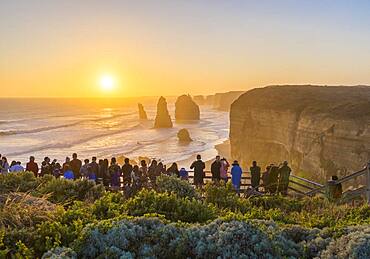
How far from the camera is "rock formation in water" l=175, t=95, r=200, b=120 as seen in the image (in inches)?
5684

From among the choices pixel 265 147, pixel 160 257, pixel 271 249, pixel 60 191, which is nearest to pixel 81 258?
pixel 160 257

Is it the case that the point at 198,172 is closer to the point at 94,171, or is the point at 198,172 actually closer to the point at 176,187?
the point at 94,171

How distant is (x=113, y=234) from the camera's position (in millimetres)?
5250

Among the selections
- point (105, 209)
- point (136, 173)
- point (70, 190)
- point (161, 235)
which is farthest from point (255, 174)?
point (161, 235)

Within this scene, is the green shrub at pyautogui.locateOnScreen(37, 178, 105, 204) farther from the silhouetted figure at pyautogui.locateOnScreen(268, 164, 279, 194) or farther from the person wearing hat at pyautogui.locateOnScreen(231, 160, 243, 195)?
the silhouetted figure at pyautogui.locateOnScreen(268, 164, 279, 194)

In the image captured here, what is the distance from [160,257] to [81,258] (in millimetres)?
931

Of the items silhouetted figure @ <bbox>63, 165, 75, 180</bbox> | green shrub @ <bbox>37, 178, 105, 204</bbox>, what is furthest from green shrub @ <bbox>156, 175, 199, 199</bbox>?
silhouetted figure @ <bbox>63, 165, 75, 180</bbox>

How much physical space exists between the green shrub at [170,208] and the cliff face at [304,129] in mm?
26499

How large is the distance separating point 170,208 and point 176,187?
2.25m

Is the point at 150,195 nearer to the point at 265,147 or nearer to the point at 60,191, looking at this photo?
the point at 60,191

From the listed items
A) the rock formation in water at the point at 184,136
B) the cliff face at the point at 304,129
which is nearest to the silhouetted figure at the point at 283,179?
the cliff face at the point at 304,129

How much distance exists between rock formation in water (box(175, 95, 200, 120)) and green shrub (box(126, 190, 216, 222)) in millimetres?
135800

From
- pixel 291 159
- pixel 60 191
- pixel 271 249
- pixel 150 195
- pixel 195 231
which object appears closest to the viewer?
pixel 271 249

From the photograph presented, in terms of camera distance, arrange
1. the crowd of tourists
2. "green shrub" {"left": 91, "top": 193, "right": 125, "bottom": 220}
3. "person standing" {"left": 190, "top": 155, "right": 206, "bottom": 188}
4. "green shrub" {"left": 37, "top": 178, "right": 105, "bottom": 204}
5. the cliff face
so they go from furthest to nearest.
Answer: the cliff face
"person standing" {"left": 190, "top": 155, "right": 206, "bottom": 188}
the crowd of tourists
"green shrub" {"left": 37, "top": 178, "right": 105, "bottom": 204}
"green shrub" {"left": 91, "top": 193, "right": 125, "bottom": 220}
